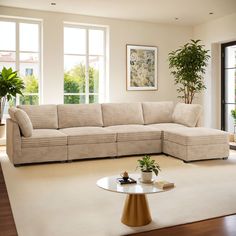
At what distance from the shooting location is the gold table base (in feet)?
8.61

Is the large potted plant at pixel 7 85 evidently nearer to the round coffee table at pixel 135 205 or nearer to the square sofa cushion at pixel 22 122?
the square sofa cushion at pixel 22 122

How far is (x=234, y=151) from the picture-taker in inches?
241

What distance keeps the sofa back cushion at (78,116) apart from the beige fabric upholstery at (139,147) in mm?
696

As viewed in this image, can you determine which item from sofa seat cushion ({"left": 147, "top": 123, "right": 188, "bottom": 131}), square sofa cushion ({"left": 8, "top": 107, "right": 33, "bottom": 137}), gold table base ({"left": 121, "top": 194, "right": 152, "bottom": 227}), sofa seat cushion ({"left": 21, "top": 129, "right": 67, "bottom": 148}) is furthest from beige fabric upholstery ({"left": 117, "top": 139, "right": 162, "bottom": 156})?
gold table base ({"left": 121, "top": 194, "right": 152, "bottom": 227})

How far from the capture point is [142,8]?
6.48m

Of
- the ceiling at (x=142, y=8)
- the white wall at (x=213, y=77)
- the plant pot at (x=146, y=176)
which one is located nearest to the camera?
the plant pot at (x=146, y=176)

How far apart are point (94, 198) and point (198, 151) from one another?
227cm

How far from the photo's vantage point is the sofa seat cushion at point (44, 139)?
15.5 feet

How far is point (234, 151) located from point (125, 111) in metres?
2.16

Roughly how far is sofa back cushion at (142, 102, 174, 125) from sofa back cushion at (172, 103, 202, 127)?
0.20 meters

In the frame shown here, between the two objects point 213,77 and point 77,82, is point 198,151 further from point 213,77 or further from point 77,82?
point 77,82

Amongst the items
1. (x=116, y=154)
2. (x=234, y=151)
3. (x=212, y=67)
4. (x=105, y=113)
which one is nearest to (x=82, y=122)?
(x=105, y=113)

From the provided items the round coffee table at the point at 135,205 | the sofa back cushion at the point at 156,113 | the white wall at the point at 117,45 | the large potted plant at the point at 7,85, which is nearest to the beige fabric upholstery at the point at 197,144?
the sofa back cushion at the point at 156,113

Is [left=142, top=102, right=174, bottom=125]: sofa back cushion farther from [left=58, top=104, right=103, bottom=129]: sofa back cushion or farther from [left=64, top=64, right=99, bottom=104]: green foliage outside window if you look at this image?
[left=64, top=64, right=99, bottom=104]: green foliage outside window
